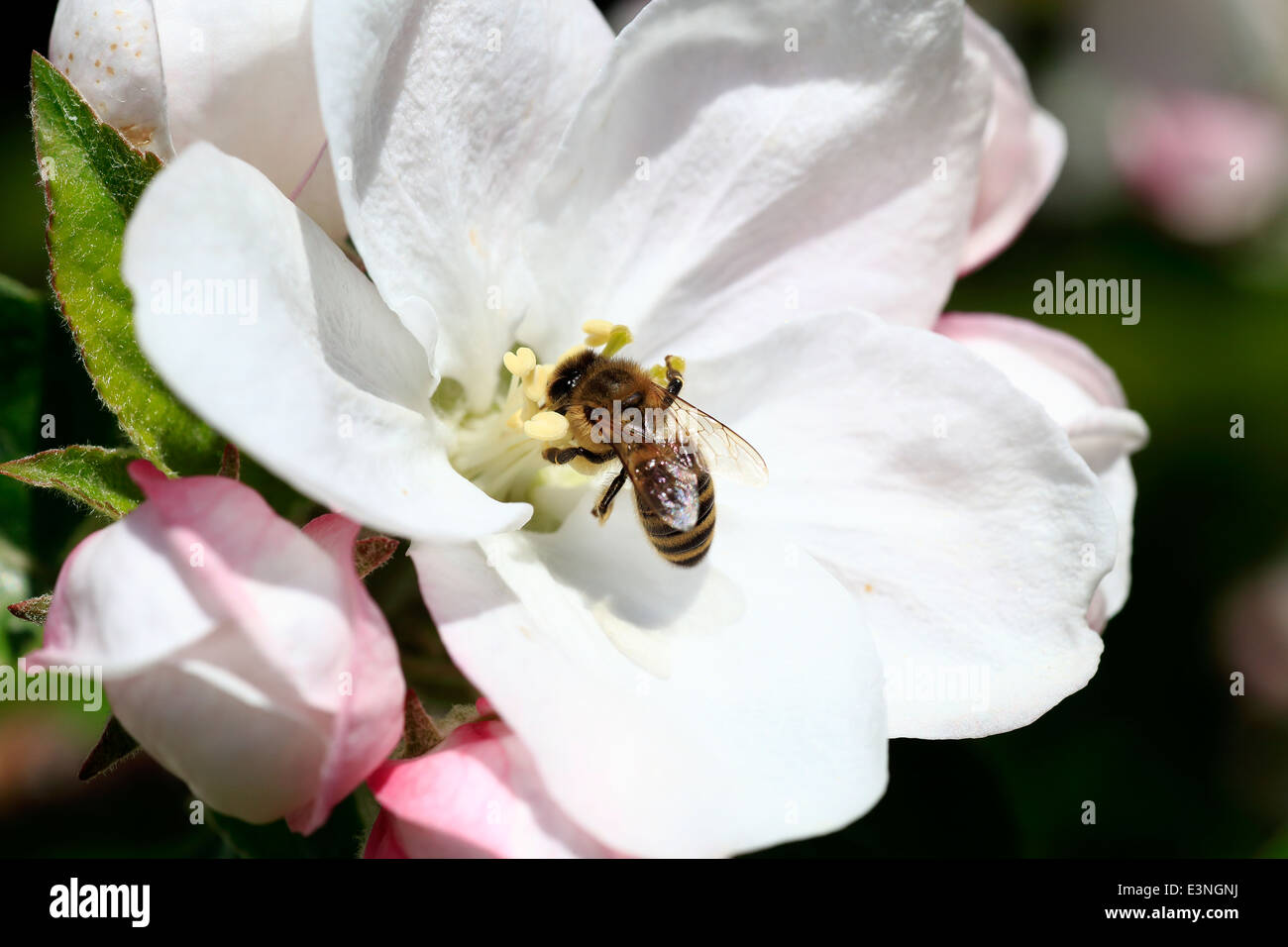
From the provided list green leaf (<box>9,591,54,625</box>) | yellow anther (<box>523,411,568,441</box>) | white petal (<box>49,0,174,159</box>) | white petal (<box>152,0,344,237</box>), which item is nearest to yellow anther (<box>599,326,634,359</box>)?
yellow anther (<box>523,411,568,441</box>)

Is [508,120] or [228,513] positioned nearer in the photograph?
[228,513]

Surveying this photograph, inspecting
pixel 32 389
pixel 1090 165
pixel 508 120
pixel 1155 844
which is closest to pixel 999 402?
pixel 508 120

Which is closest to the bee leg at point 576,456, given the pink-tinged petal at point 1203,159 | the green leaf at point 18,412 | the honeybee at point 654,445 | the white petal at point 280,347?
the honeybee at point 654,445

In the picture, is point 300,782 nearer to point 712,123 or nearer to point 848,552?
point 848,552

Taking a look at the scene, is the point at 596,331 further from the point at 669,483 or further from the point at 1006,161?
the point at 1006,161

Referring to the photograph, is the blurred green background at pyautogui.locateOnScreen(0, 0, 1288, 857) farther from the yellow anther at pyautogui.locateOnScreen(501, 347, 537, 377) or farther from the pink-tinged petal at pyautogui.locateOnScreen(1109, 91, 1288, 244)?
the yellow anther at pyautogui.locateOnScreen(501, 347, 537, 377)

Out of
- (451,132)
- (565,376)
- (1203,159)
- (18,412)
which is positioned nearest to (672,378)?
(565,376)

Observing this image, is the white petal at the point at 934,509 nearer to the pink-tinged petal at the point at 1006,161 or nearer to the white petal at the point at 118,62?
the pink-tinged petal at the point at 1006,161
